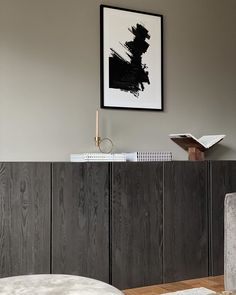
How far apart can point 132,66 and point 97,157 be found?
2.95ft

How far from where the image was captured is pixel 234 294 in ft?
3.75

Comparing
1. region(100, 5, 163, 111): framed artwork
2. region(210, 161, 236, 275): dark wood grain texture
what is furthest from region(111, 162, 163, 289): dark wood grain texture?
region(100, 5, 163, 111): framed artwork

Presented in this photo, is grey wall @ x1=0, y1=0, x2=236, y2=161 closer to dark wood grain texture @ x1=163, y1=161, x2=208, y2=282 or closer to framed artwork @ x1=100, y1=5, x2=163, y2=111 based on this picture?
framed artwork @ x1=100, y1=5, x2=163, y2=111

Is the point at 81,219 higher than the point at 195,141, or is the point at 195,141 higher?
the point at 195,141

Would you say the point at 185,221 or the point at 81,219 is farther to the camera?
the point at 185,221

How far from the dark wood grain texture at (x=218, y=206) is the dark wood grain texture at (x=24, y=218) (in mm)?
1364

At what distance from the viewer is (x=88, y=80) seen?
3119mm

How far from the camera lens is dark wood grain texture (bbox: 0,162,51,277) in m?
2.48

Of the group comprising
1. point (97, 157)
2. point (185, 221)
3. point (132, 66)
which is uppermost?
point (132, 66)

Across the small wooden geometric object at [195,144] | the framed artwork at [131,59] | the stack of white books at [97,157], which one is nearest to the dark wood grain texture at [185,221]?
the small wooden geometric object at [195,144]

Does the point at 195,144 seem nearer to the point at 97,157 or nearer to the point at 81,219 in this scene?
the point at 97,157

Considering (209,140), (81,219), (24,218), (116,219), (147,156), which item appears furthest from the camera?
(209,140)

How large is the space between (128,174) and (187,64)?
1.28 meters

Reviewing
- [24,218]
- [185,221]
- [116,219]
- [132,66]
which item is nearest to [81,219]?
[116,219]
